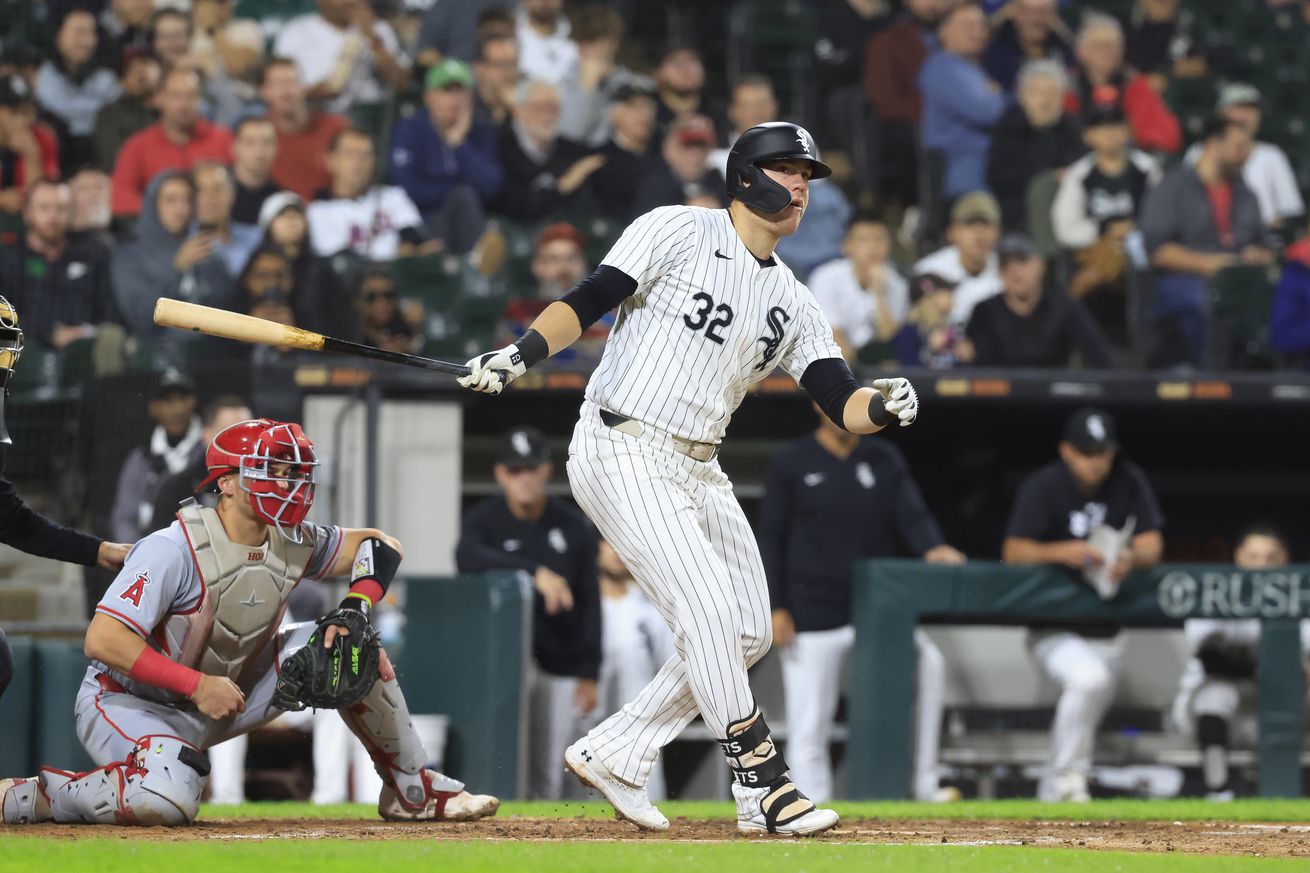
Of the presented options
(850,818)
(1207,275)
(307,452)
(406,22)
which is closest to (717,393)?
(307,452)

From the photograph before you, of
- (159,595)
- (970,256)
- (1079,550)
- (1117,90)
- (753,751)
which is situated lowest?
(753,751)

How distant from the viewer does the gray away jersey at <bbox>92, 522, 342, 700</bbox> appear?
4.39m

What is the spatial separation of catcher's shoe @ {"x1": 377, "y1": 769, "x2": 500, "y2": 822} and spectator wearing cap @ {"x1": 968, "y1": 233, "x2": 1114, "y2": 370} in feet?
14.0

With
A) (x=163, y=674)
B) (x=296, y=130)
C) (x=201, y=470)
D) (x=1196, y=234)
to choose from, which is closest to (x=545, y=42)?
(x=296, y=130)

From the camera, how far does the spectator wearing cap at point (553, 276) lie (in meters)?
8.47

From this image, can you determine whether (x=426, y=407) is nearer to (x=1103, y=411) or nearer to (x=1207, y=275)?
(x=1103, y=411)

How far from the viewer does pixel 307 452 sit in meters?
4.60

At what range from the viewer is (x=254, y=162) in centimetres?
916

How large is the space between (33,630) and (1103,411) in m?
4.73

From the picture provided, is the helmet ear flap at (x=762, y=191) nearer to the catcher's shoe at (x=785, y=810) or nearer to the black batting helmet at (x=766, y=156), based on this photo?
the black batting helmet at (x=766, y=156)

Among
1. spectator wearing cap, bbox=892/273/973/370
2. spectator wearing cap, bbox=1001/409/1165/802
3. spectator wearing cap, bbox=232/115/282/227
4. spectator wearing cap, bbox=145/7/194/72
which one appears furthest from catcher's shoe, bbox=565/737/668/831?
spectator wearing cap, bbox=145/7/194/72

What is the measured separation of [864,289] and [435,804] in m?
4.77

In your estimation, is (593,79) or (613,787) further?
(593,79)

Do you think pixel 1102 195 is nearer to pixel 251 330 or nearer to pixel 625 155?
pixel 625 155
